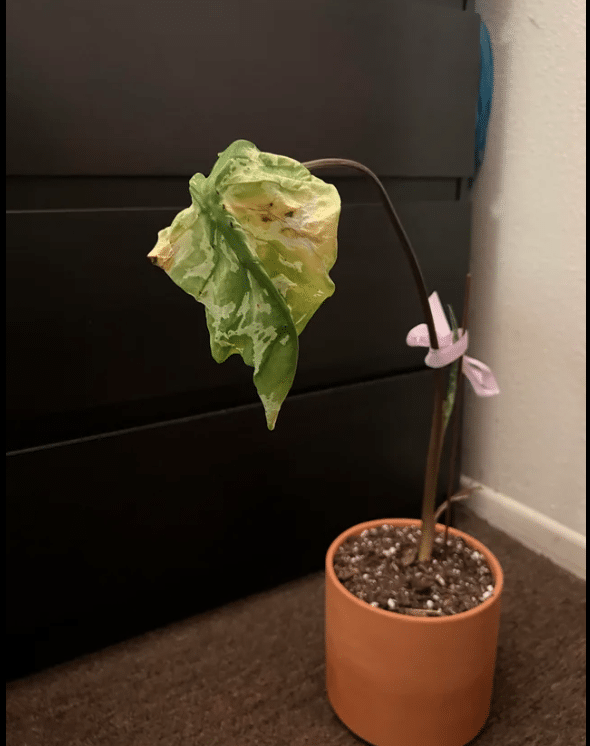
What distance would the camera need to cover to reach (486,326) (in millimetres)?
1077

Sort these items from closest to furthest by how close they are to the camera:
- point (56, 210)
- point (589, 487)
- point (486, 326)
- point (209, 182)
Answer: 1. point (209, 182)
2. point (56, 210)
3. point (589, 487)
4. point (486, 326)

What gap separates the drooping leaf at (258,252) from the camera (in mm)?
454

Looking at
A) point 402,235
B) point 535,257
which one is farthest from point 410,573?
point 535,257

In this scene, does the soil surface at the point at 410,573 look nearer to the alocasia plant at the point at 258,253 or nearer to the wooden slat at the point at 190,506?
the wooden slat at the point at 190,506

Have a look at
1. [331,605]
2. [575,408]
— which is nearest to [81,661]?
[331,605]

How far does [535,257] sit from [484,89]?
0.26 metres

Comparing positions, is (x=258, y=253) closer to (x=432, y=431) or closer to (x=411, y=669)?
(x=432, y=431)

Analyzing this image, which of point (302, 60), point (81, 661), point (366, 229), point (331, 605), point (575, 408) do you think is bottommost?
point (81, 661)

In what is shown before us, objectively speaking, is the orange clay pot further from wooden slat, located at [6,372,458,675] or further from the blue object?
the blue object

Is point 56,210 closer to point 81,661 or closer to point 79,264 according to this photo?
point 79,264

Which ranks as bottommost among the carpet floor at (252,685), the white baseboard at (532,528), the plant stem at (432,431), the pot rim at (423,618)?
the carpet floor at (252,685)

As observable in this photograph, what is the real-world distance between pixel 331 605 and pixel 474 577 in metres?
0.16

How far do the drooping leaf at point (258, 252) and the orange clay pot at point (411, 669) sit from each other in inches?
11.8

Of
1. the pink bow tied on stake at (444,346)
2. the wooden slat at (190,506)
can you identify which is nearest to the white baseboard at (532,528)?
the wooden slat at (190,506)
